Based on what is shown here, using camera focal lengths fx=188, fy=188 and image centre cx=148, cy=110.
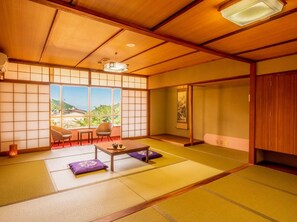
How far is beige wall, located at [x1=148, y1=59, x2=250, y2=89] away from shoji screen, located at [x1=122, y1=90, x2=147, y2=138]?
2.53 feet

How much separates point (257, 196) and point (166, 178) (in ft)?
4.55

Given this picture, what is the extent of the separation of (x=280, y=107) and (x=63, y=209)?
13.7ft

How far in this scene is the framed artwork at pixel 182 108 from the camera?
7086 millimetres

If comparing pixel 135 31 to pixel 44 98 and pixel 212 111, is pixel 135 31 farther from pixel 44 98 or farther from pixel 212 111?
pixel 212 111

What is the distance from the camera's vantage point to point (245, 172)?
3.64 meters

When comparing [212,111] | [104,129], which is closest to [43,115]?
[104,129]

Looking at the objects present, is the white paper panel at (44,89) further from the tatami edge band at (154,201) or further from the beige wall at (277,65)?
the beige wall at (277,65)

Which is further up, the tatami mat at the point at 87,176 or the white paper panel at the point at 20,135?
the white paper panel at the point at 20,135

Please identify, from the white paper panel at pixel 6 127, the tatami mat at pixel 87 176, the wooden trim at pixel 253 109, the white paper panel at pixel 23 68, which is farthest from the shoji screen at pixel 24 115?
the wooden trim at pixel 253 109

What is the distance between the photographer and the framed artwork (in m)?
7.09

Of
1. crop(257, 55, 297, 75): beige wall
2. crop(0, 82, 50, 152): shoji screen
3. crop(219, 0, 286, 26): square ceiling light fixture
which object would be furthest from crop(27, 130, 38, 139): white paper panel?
crop(257, 55, 297, 75): beige wall

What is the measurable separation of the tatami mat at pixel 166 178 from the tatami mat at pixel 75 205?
0.73ft

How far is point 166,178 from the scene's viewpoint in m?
3.31

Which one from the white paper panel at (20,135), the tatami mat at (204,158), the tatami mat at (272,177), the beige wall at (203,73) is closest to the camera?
the tatami mat at (272,177)
